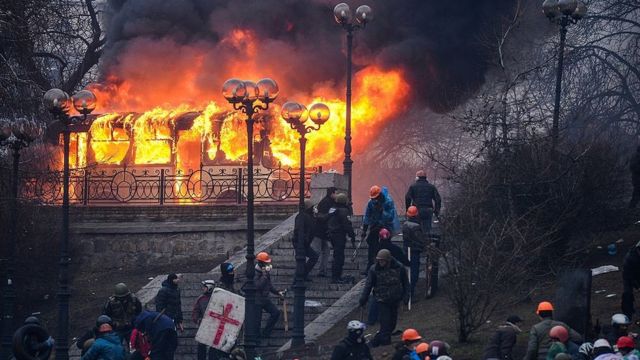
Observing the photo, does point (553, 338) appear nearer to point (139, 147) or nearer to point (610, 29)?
point (139, 147)

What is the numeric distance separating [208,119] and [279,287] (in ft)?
A: 32.3

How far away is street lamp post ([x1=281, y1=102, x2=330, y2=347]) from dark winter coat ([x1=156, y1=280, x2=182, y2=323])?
1.90m

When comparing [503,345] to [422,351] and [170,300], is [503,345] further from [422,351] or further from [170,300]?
[170,300]

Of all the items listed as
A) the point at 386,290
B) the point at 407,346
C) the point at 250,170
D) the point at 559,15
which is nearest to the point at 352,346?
the point at 407,346

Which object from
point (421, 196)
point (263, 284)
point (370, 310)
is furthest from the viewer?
point (421, 196)

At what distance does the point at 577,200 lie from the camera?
2362 centimetres

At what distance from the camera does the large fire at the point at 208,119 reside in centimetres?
3494

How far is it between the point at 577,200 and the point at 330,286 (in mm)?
4823

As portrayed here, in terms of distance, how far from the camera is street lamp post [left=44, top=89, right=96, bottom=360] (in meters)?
22.4

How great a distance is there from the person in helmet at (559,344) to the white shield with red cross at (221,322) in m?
5.11

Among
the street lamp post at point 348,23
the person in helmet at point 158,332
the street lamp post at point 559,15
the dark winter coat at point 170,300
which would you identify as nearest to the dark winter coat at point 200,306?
the dark winter coat at point 170,300

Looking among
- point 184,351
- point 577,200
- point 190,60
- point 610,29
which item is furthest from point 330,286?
point 610,29

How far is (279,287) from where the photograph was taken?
86.1ft

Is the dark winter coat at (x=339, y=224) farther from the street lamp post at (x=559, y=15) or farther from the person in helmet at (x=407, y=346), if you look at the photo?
the person in helmet at (x=407, y=346)
